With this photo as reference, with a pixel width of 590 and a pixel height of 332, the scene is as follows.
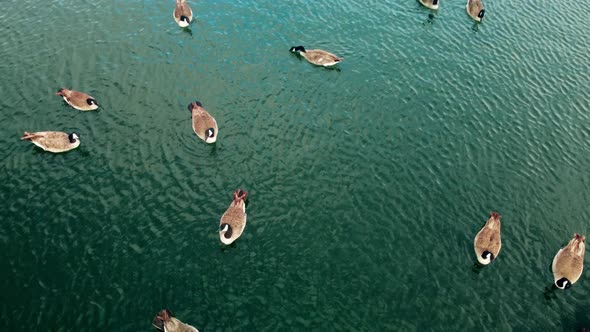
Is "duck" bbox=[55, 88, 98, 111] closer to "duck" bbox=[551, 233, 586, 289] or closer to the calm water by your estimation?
the calm water

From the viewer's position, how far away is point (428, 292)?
79.1ft

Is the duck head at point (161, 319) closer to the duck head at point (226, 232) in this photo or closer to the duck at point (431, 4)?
the duck head at point (226, 232)

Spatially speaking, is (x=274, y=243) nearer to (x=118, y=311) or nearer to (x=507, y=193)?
(x=118, y=311)

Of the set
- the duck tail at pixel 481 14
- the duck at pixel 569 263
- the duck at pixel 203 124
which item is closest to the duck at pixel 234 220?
the duck at pixel 203 124

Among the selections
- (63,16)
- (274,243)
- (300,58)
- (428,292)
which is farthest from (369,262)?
(63,16)

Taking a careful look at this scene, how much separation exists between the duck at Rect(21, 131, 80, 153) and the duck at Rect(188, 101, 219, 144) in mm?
7639

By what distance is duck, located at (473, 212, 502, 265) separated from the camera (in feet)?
82.9

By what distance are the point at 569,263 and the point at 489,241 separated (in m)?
4.24

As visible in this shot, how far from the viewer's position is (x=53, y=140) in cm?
2930

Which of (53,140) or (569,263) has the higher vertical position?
(569,263)

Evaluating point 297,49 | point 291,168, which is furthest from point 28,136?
point 297,49

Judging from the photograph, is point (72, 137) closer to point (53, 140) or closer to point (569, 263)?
point (53, 140)

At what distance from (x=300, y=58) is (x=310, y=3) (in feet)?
30.6

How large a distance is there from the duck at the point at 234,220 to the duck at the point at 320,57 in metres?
15.9
